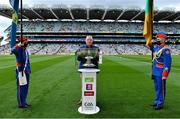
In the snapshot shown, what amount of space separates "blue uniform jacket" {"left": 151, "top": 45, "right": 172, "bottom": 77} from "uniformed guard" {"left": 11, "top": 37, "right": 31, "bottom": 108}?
11.1 feet

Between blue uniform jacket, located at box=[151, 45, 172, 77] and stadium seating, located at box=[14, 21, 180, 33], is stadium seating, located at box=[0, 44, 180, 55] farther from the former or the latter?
blue uniform jacket, located at box=[151, 45, 172, 77]

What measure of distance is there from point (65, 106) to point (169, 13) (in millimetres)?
80068

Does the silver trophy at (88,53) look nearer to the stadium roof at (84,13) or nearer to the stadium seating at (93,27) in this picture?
the stadium roof at (84,13)

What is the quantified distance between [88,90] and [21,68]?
1.89 meters

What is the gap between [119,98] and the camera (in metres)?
9.83

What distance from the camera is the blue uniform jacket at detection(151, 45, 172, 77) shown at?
7.96 metres

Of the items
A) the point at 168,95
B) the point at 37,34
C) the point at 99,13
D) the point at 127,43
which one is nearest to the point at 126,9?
the point at 99,13

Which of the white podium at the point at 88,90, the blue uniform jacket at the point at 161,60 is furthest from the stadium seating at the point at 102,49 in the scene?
the white podium at the point at 88,90

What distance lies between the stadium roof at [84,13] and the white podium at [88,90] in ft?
242

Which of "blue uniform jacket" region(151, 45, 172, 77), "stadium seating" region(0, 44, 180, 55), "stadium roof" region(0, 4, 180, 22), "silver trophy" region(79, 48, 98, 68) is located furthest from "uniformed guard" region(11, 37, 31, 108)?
"stadium seating" region(0, 44, 180, 55)

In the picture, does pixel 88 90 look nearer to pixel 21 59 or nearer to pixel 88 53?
pixel 88 53

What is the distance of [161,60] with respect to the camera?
8195mm

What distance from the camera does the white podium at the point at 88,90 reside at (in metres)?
7.52

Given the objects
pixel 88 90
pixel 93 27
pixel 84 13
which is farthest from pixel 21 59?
pixel 93 27
